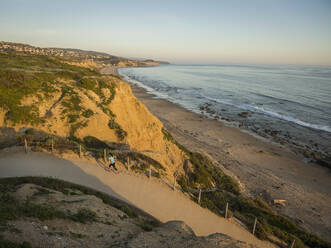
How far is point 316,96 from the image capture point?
53219 mm

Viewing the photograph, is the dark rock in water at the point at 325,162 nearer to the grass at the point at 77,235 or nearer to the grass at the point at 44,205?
the grass at the point at 44,205

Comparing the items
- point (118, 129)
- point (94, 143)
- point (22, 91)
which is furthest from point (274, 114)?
point (22, 91)

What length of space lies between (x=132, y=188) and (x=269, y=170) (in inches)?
625

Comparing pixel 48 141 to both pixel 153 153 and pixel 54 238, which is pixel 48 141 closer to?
pixel 153 153

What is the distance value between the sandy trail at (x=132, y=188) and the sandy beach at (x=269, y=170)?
286 inches

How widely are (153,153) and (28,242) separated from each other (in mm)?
12439

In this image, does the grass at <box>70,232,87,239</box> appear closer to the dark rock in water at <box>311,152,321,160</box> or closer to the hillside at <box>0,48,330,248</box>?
the hillside at <box>0,48,330,248</box>

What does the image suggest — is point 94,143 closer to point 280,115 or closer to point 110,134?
point 110,134

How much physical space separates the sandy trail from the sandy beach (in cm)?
726

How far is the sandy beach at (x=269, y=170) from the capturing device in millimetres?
14602

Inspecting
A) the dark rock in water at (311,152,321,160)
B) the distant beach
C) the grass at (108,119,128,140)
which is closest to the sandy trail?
the grass at (108,119,128,140)

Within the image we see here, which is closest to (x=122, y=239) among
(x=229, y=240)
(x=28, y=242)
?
(x=28, y=242)

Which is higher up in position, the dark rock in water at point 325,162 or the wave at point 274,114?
the wave at point 274,114

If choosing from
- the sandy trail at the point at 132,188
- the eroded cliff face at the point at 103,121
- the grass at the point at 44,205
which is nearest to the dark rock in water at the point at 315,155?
the eroded cliff face at the point at 103,121
